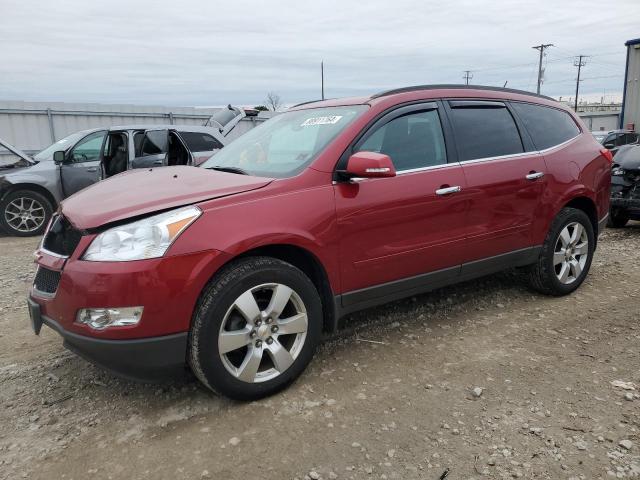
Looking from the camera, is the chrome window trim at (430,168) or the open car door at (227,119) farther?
the open car door at (227,119)

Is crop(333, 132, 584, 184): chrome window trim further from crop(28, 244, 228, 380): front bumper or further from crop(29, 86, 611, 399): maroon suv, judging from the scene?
crop(28, 244, 228, 380): front bumper

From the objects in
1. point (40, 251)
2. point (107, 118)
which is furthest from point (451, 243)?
point (107, 118)

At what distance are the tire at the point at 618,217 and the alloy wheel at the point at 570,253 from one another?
10.6 feet

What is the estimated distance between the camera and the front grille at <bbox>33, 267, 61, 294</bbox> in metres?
2.63

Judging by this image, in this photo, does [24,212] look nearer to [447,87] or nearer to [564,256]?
[447,87]

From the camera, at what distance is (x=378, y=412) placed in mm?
2709

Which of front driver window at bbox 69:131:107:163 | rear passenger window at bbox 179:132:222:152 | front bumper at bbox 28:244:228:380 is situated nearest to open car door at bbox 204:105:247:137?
rear passenger window at bbox 179:132:222:152

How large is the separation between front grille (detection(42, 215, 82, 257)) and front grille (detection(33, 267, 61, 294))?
0.37ft

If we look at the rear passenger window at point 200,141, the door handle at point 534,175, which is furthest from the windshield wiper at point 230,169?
the rear passenger window at point 200,141

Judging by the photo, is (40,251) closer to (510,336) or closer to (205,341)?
(205,341)

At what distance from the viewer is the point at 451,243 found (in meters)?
3.54

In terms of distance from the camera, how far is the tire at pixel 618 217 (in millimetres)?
7161

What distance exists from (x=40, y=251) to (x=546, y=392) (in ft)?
9.93

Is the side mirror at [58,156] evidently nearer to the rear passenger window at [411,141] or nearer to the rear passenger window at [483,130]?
the rear passenger window at [411,141]
